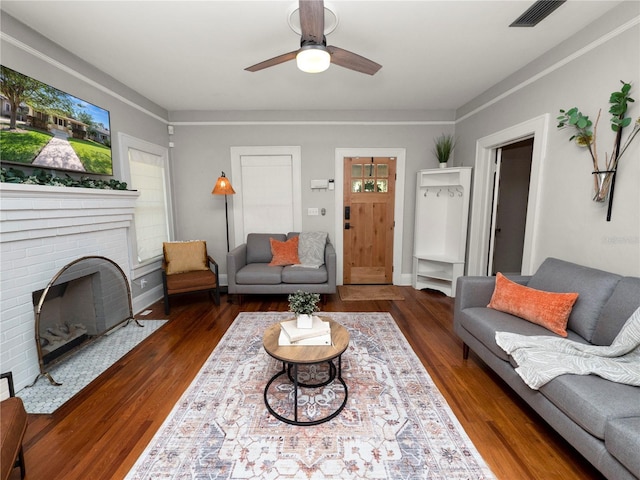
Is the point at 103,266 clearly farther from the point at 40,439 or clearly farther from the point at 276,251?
the point at 276,251

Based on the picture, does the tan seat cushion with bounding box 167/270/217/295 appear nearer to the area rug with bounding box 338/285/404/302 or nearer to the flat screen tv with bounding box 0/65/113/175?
the flat screen tv with bounding box 0/65/113/175

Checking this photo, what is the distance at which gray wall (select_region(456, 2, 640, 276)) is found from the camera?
1.80 metres

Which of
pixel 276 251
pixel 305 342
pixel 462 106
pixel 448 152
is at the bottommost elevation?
pixel 305 342

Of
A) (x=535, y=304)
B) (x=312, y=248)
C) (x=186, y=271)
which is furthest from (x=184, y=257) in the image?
(x=535, y=304)

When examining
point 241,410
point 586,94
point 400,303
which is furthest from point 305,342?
point 586,94

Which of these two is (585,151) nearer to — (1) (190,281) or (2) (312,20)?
(2) (312,20)

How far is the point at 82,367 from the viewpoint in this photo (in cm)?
220

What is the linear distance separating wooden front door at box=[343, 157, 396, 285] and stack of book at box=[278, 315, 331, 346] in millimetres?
2466

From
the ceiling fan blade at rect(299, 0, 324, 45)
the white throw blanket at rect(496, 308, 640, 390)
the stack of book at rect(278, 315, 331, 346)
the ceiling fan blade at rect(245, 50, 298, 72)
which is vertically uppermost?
the ceiling fan blade at rect(299, 0, 324, 45)

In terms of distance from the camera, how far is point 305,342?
1790 millimetres

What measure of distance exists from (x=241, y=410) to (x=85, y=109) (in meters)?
2.90

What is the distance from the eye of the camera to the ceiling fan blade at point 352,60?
1.87m

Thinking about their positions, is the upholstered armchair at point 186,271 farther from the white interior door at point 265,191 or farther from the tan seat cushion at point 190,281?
the white interior door at point 265,191

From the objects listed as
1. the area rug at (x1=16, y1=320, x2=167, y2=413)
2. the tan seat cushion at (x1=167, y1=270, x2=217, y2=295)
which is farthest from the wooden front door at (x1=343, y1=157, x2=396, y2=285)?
the area rug at (x1=16, y1=320, x2=167, y2=413)
